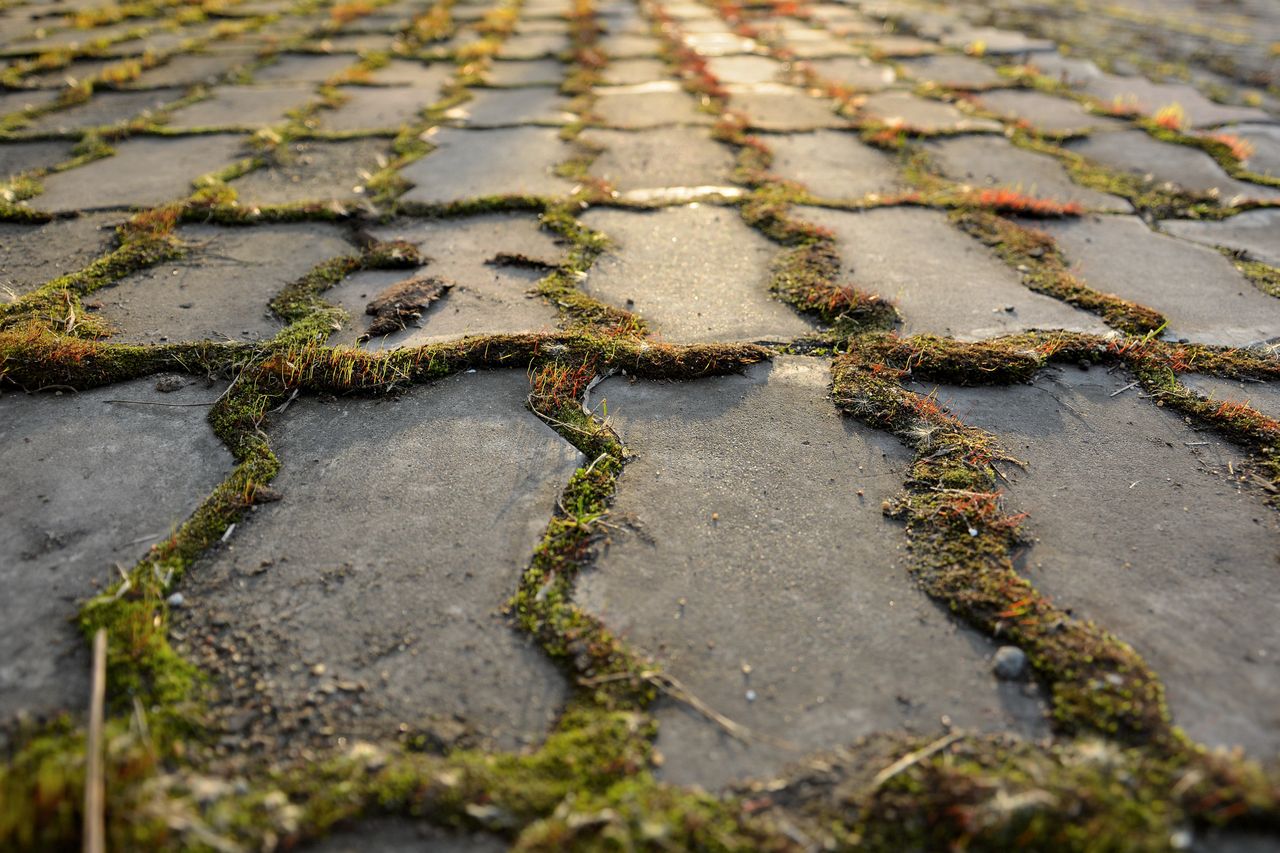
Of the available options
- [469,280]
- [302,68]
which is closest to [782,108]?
[469,280]

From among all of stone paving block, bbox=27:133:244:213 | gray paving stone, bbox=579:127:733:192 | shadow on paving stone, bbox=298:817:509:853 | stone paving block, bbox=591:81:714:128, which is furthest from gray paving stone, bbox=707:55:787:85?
shadow on paving stone, bbox=298:817:509:853

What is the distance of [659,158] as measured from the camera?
487 centimetres

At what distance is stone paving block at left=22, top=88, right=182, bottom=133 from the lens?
5270 millimetres

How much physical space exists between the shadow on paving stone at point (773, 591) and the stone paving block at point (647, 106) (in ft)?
11.2

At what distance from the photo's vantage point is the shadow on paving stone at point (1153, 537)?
71.4 inches

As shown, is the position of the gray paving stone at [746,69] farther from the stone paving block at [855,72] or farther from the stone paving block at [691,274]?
Answer: the stone paving block at [691,274]

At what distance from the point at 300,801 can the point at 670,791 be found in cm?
72

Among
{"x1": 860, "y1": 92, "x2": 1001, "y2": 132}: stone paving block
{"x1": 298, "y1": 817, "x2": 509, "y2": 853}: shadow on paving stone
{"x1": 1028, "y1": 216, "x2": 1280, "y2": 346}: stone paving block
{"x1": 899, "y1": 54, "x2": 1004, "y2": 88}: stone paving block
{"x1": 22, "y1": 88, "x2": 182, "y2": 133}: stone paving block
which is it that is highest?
{"x1": 899, "y1": 54, "x2": 1004, "y2": 88}: stone paving block

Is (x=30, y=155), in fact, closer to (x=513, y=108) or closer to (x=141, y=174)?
Answer: (x=141, y=174)

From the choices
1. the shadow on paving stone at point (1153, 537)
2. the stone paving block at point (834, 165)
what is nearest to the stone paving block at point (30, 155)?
the stone paving block at point (834, 165)

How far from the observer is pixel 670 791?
1.59 metres

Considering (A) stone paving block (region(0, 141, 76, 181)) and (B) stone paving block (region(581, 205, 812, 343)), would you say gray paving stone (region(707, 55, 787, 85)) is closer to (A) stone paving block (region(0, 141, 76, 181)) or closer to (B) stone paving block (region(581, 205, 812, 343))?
(B) stone paving block (region(581, 205, 812, 343))

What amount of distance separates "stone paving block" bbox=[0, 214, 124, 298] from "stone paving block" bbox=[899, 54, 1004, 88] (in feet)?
19.6

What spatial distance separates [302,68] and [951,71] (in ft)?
18.4
